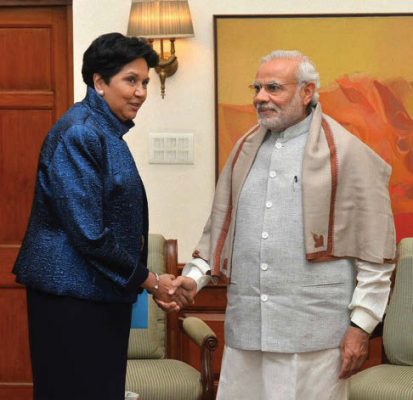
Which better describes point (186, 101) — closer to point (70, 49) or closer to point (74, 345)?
point (70, 49)

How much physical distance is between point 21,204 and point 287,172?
2.52 m

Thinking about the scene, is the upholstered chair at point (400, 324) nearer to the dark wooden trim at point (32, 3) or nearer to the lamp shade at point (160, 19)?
the lamp shade at point (160, 19)

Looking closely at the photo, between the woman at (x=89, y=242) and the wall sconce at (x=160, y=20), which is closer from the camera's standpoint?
the woman at (x=89, y=242)

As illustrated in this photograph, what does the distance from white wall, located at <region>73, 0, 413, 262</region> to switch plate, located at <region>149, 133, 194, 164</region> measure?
0.03 meters

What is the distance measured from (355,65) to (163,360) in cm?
176

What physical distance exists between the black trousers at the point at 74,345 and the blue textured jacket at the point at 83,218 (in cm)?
5

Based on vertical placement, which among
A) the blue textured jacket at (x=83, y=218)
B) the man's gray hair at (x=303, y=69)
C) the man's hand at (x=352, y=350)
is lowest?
the man's hand at (x=352, y=350)

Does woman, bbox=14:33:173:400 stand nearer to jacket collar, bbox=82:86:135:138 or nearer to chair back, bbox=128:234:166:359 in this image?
jacket collar, bbox=82:86:135:138

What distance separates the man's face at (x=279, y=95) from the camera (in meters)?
3.39

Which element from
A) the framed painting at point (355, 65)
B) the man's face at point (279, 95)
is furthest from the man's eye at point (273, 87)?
the framed painting at point (355, 65)

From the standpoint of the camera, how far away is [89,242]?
9.72 feet

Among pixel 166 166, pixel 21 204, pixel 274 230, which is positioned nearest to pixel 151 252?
pixel 166 166

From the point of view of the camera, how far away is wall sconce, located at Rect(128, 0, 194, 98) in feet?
16.2

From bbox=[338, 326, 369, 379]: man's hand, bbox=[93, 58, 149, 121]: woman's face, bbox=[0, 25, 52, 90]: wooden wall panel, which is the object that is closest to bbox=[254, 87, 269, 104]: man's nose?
bbox=[93, 58, 149, 121]: woman's face
